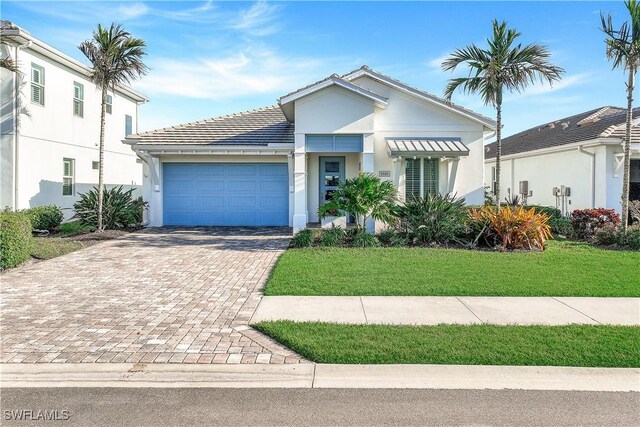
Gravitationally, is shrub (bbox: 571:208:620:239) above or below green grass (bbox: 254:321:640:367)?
above

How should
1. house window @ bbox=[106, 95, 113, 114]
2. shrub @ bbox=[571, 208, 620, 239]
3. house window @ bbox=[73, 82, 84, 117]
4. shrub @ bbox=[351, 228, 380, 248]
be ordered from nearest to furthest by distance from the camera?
1. shrub @ bbox=[351, 228, 380, 248]
2. shrub @ bbox=[571, 208, 620, 239]
3. house window @ bbox=[73, 82, 84, 117]
4. house window @ bbox=[106, 95, 113, 114]

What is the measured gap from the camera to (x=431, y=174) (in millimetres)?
15930

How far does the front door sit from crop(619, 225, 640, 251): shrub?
30.4 feet

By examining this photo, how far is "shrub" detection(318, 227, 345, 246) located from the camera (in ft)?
40.5

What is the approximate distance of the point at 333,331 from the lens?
5.74 m

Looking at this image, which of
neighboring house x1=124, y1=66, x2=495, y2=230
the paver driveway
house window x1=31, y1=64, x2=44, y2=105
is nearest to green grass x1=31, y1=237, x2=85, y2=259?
the paver driveway

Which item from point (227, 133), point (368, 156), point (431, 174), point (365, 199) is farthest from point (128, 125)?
point (365, 199)

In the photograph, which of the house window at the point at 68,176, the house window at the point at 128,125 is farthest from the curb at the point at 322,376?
the house window at the point at 128,125

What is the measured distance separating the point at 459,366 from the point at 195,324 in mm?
3571

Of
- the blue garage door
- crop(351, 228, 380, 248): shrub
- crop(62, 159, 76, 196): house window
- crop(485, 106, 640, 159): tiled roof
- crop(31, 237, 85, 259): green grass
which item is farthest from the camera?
crop(62, 159, 76, 196): house window

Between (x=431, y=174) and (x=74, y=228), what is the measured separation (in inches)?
525

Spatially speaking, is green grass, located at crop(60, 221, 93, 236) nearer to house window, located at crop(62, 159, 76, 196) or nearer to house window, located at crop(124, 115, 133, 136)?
house window, located at crop(62, 159, 76, 196)

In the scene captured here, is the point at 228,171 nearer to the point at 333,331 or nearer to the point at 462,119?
the point at 462,119

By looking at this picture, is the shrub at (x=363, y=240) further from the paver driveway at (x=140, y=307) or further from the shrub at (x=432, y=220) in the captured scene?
the paver driveway at (x=140, y=307)
